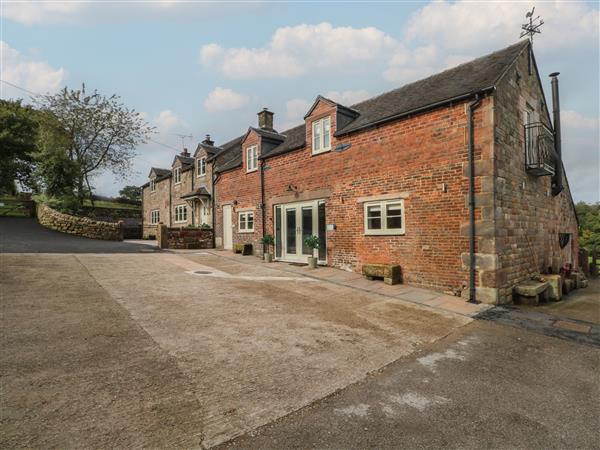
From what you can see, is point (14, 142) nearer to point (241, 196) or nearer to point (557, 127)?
point (241, 196)

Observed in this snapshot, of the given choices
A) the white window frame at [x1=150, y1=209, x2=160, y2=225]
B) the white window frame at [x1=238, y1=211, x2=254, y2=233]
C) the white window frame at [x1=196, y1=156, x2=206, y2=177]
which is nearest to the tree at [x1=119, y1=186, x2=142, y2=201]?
the white window frame at [x1=150, y1=209, x2=160, y2=225]

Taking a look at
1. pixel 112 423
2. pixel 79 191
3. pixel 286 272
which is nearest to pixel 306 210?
pixel 286 272

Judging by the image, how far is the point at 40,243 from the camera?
14375 mm

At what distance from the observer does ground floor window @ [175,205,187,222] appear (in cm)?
2423

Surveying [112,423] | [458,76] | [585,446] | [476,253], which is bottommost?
[585,446]

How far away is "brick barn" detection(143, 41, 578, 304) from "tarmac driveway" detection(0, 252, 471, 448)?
7.95 feet

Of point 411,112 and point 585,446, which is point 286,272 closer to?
point 411,112

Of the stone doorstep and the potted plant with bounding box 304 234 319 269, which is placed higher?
the potted plant with bounding box 304 234 319 269

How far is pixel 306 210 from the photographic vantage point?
13.3 m

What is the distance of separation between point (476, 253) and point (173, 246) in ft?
51.2

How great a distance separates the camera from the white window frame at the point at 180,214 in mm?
24216

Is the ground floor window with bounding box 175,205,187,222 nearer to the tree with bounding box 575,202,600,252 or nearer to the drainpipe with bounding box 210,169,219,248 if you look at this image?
the drainpipe with bounding box 210,169,219,248

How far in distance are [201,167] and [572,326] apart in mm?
20659

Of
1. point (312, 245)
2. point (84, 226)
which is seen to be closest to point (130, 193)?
point (84, 226)
